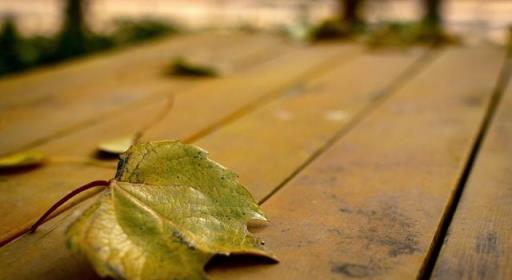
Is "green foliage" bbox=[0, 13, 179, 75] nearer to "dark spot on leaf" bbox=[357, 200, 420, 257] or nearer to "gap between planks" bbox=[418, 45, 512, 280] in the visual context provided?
"gap between planks" bbox=[418, 45, 512, 280]

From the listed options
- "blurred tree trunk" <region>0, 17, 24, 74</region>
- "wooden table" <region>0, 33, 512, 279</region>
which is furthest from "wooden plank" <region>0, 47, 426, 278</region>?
"blurred tree trunk" <region>0, 17, 24, 74</region>

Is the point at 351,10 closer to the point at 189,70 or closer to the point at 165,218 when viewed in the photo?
the point at 189,70

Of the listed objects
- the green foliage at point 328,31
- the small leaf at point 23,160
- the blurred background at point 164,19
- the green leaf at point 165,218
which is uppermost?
the green leaf at point 165,218

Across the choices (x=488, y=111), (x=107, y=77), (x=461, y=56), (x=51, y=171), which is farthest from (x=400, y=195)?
(x=461, y=56)

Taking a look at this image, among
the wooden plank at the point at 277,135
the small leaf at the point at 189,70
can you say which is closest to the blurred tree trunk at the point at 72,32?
the small leaf at the point at 189,70

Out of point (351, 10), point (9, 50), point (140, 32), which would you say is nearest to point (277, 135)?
point (9, 50)

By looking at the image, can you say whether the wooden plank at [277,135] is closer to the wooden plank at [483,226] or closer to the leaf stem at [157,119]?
the leaf stem at [157,119]

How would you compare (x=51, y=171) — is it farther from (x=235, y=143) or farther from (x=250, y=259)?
(x=250, y=259)
